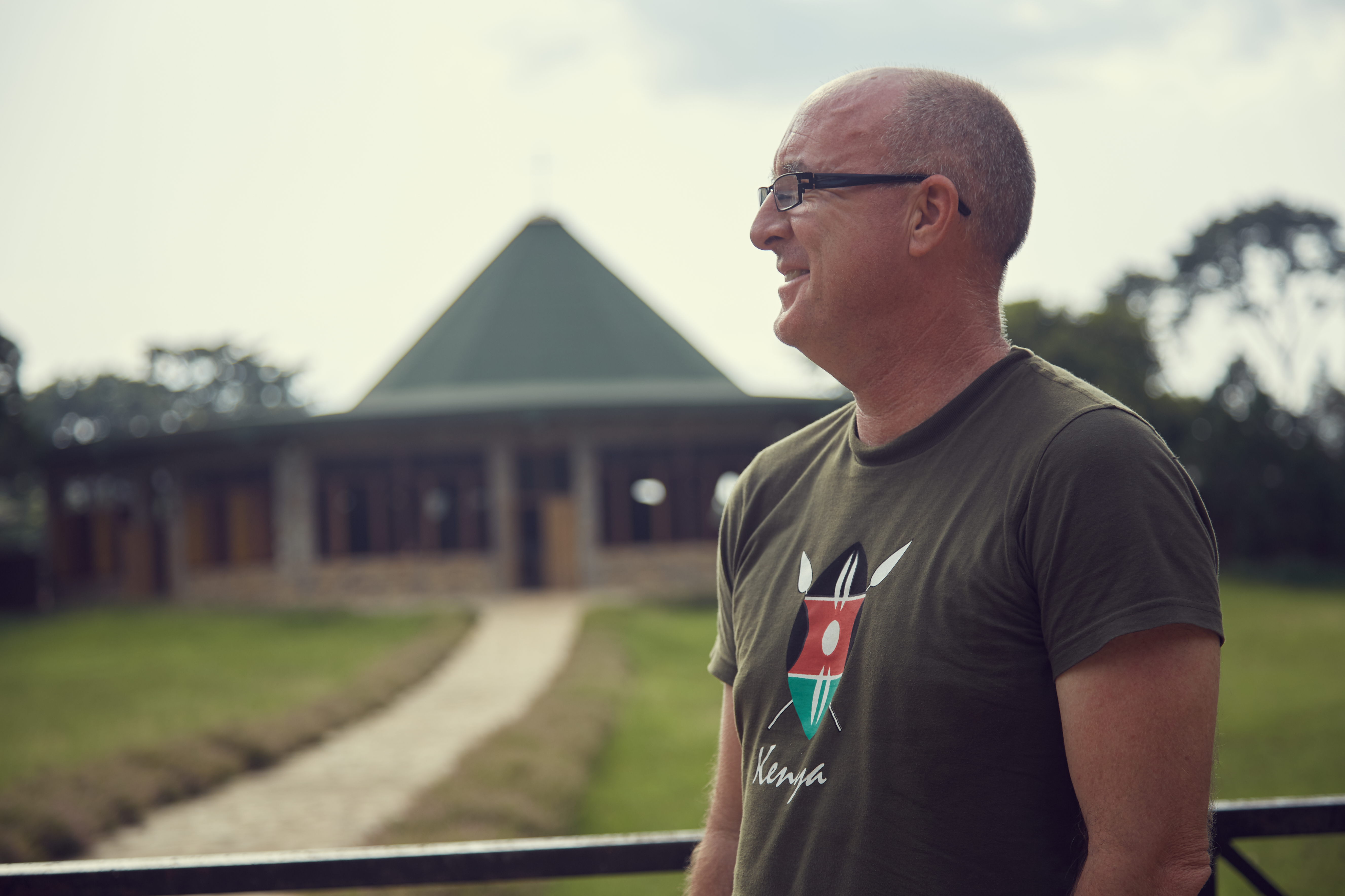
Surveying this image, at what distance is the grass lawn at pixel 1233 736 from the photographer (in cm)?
730

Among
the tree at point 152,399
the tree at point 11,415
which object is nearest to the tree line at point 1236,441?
the tree at point 11,415

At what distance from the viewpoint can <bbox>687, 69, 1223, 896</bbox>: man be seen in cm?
136

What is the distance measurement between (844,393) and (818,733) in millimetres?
26078

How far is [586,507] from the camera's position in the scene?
2408cm

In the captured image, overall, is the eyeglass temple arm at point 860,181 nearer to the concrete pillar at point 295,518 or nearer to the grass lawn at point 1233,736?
the grass lawn at point 1233,736

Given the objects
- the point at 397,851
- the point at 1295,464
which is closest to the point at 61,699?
the point at 397,851

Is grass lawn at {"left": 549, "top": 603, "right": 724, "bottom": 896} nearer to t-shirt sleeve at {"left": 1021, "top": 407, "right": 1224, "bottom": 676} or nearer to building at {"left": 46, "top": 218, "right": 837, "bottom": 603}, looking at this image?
t-shirt sleeve at {"left": 1021, "top": 407, "right": 1224, "bottom": 676}

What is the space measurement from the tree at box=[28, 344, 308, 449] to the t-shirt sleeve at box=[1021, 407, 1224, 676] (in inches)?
2604

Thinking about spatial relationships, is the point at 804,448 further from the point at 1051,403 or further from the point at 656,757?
the point at 656,757

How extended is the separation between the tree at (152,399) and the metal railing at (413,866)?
6497cm

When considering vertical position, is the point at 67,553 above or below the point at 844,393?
below

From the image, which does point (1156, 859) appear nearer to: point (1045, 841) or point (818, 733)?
point (1045, 841)

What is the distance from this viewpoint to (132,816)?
793 centimetres

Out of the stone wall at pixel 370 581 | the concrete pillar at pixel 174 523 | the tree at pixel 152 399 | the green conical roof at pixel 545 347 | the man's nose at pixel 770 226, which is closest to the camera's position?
the man's nose at pixel 770 226
